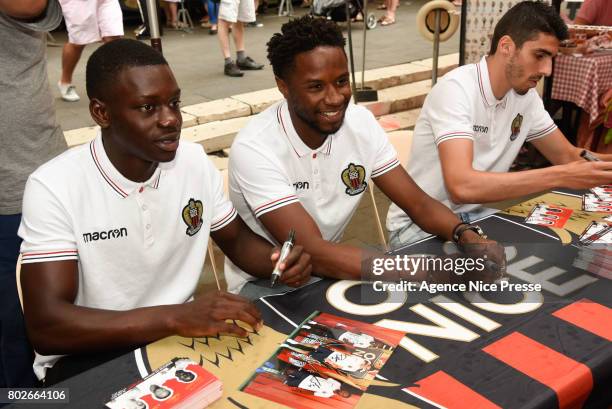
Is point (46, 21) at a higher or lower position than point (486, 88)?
higher

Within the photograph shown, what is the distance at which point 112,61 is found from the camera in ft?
5.20

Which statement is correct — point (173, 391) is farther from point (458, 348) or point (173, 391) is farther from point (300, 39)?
point (300, 39)

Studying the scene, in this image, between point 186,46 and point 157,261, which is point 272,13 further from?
point 157,261

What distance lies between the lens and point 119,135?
64.1 inches

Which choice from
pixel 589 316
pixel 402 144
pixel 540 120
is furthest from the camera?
pixel 402 144

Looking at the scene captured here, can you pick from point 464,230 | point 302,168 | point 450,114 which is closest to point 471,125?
point 450,114

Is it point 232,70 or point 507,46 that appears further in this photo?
point 232,70

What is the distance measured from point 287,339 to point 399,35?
756 cm

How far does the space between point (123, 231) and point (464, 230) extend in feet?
3.46

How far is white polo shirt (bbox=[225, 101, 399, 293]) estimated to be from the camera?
1.97m

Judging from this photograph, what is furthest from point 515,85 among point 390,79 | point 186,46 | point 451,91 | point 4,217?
point 186,46

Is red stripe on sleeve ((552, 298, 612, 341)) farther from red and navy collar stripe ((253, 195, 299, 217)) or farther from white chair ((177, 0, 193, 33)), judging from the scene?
white chair ((177, 0, 193, 33))

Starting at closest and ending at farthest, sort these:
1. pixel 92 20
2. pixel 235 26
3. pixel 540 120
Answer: pixel 540 120 < pixel 92 20 < pixel 235 26

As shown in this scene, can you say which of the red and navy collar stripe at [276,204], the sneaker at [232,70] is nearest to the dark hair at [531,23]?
the red and navy collar stripe at [276,204]
